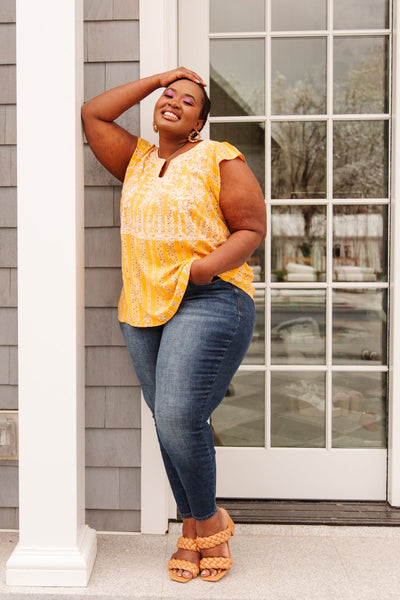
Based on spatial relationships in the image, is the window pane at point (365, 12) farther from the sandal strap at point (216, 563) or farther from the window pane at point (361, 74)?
the sandal strap at point (216, 563)

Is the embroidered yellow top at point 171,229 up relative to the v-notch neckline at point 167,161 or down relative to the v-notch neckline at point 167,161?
down

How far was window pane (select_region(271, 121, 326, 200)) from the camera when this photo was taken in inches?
92.7

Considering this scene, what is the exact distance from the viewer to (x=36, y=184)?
173 centimetres

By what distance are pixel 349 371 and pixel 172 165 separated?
1.24 meters

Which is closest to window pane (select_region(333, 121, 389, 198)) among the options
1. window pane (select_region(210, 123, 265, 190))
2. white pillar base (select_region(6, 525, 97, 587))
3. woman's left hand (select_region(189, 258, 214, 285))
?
window pane (select_region(210, 123, 265, 190))

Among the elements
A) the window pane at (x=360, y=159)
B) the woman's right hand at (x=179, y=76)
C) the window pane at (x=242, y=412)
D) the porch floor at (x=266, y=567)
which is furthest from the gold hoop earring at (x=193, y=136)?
the porch floor at (x=266, y=567)

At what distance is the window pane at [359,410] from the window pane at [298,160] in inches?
32.7

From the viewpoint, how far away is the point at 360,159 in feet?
7.70

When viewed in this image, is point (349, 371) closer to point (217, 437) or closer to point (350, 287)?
point (350, 287)

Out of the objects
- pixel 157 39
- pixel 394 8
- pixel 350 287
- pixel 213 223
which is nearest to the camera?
pixel 213 223

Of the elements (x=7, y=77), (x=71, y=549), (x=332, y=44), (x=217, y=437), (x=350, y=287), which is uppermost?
(x=332, y=44)

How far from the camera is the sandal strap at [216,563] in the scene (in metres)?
1.78

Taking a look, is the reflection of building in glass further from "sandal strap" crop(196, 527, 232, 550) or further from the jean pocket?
"sandal strap" crop(196, 527, 232, 550)

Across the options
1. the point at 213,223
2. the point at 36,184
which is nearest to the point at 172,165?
the point at 213,223
